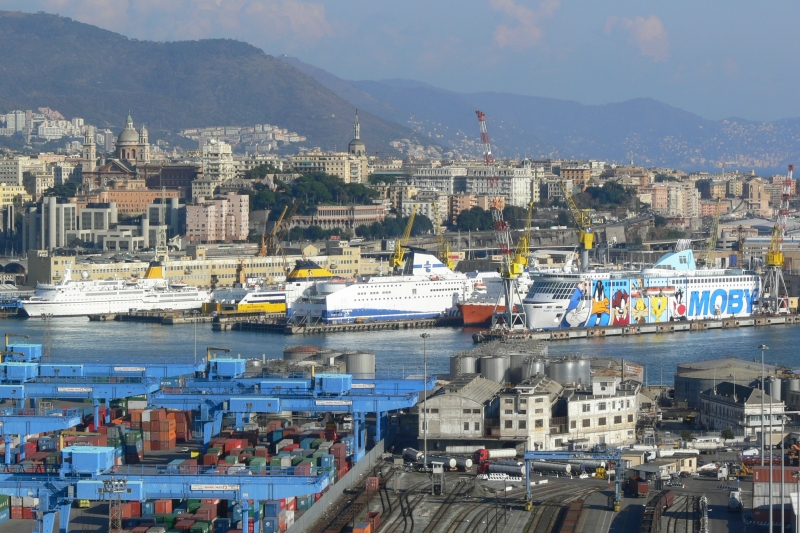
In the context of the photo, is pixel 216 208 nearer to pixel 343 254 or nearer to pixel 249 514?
pixel 343 254

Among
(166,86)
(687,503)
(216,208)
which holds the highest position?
(166,86)

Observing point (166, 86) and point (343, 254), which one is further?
point (166, 86)

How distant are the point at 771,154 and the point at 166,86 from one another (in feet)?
232

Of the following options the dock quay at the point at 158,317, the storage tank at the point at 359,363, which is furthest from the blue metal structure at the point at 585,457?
the dock quay at the point at 158,317

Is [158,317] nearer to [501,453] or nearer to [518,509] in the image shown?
[501,453]

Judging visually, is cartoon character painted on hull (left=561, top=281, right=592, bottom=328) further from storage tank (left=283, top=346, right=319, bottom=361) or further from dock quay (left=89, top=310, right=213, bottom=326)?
storage tank (left=283, top=346, right=319, bottom=361)

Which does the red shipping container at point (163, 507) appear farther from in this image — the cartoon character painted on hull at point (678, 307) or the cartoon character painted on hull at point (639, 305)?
the cartoon character painted on hull at point (678, 307)

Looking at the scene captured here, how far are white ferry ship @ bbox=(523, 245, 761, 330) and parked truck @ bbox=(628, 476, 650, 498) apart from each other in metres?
15.1

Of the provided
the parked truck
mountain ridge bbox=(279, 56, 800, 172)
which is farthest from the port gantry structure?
mountain ridge bbox=(279, 56, 800, 172)

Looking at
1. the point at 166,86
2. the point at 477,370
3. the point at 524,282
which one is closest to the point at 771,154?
the point at 166,86

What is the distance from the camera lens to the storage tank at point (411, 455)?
1397 centimetres

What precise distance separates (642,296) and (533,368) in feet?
41.5

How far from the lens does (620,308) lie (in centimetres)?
2850

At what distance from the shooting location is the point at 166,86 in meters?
134
